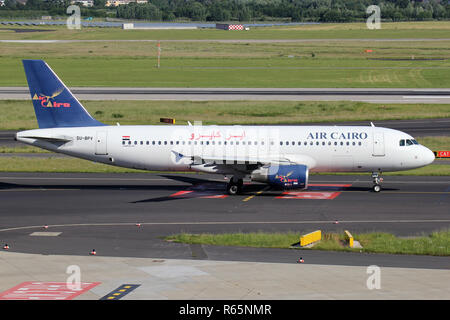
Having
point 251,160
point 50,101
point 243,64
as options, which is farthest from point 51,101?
point 243,64

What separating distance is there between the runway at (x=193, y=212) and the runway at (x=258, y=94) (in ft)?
148

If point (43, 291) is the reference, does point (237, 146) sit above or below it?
above

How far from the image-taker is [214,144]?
49.9m

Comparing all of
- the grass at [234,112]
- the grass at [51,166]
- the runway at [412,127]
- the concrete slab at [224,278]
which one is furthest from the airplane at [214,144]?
the grass at [234,112]

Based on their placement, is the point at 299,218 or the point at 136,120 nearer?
the point at 299,218

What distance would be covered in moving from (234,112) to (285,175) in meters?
43.1

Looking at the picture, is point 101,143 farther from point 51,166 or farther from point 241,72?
point 241,72

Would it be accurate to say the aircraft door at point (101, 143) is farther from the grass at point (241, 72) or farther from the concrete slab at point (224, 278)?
the grass at point (241, 72)

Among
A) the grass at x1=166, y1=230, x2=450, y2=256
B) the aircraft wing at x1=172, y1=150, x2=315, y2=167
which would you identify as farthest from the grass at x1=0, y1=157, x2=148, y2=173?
the grass at x1=166, y1=230, x2=450, y2=256

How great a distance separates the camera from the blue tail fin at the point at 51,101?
50737 millimetres

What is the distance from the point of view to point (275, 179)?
157 feet
